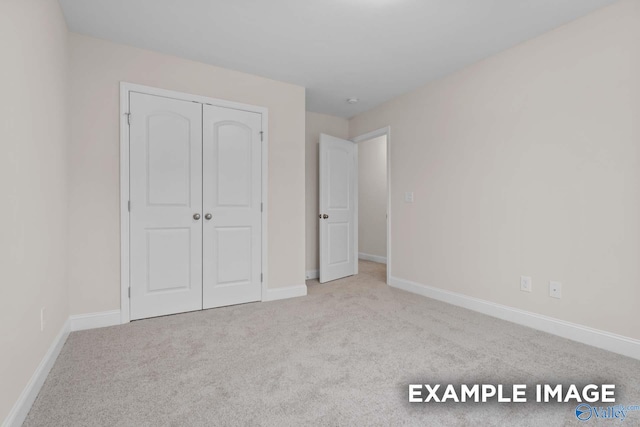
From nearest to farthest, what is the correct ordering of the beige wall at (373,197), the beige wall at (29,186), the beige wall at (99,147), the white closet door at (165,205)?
the beige wall at (29,186) < the beige wall at (99,147) < the white closet door at (165,205) < the beige wall at (373,197)

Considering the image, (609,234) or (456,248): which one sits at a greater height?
(609,234)

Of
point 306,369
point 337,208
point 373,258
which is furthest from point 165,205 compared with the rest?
point 373,258

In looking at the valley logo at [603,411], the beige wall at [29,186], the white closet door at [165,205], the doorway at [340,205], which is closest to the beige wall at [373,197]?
the doorway at [340,205]

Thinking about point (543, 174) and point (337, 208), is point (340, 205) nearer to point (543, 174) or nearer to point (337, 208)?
point (337, 208)

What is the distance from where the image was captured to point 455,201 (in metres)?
3.30

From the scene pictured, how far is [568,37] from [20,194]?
375cm

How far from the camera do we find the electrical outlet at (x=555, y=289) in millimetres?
2475

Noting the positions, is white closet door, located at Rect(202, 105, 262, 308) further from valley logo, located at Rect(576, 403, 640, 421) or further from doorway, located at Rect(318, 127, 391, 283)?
valley logo, located at Rect(576, 403, 640, 421)

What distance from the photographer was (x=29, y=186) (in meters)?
1.63

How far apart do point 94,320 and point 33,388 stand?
1.10 metres

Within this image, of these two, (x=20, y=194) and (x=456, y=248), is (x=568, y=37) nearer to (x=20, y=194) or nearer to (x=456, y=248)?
(x=456, y=248)

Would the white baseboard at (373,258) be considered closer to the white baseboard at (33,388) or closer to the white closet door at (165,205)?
the white closet door at (165,205)

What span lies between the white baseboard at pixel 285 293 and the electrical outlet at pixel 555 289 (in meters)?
2.39

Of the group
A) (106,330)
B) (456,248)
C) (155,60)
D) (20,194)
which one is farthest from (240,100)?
(456,248)
